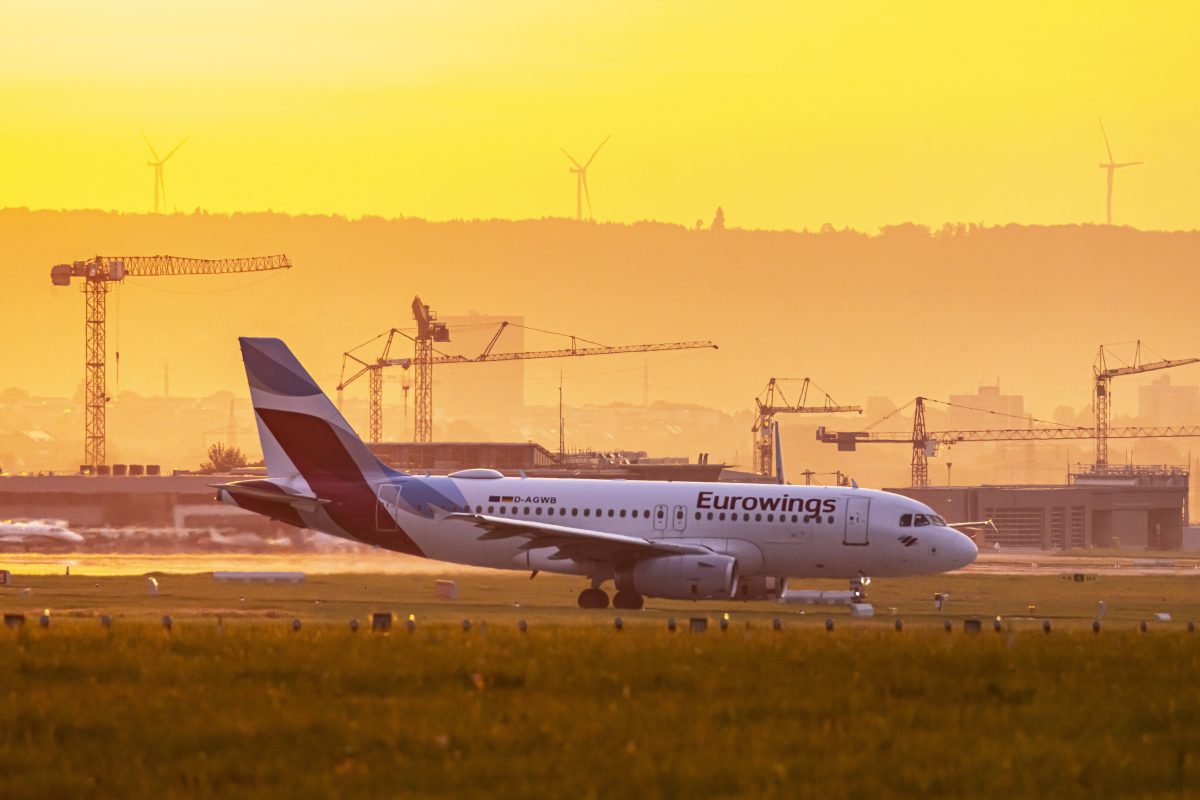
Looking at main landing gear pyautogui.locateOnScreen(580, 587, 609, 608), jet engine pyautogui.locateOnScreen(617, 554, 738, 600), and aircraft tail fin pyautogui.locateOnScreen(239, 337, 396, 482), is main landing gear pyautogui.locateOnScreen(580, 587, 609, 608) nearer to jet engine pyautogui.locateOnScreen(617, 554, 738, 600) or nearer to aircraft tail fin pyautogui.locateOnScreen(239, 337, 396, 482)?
jet engine pyautogui.locateOnScreen(617, 554, 738, 600)

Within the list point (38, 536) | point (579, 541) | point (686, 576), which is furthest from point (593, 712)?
point (38, 536)

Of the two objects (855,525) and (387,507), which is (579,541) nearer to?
(387,507)

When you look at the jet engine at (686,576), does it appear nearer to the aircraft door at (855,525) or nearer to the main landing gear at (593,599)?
the main landing gear at (593,599)

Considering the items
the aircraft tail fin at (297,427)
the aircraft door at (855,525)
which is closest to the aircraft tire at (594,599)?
the aircraft door at (855,525)

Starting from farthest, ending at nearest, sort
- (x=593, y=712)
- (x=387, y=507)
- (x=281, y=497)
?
(x=281, y=497) → (x=387, y=507) → (x=593, y=712)

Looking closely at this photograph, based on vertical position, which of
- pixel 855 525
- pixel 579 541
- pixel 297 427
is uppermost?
pixel 297 427

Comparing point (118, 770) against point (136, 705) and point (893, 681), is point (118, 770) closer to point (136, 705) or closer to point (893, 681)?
point (136, 705)

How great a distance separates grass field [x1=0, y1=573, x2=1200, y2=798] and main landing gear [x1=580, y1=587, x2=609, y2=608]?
2389 centimetres

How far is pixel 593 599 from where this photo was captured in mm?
61531

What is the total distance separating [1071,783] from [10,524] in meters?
106

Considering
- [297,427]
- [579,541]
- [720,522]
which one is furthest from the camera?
[297,427]

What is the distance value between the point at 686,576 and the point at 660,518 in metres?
2.83

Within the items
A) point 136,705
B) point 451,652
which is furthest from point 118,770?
point 451,652

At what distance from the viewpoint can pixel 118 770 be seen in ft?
71.2
